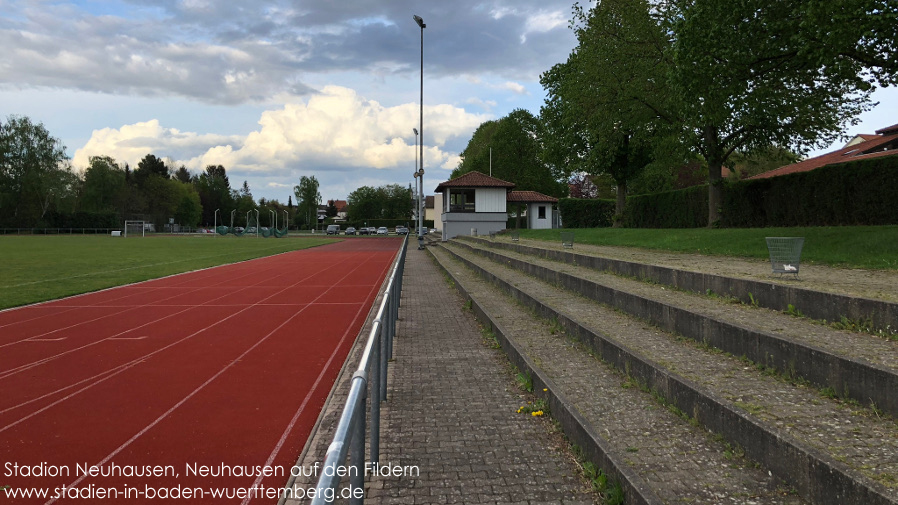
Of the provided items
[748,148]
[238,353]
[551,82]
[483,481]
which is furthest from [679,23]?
[551,82]

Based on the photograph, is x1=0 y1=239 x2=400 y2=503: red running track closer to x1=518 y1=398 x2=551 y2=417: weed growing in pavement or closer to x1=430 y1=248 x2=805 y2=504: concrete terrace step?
x1=518 y1=398 x2=551 y2=417: weed growing in pavement

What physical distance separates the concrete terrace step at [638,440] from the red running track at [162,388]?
229cm

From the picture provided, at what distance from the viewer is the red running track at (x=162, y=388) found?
4.28 metres

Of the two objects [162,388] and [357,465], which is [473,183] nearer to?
[162,388]

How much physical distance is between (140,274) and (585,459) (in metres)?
20.2

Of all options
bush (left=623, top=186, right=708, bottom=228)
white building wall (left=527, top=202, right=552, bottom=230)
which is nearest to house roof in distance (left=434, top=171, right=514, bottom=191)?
white building wall (left=527, top=202, right=552, bottom=230)

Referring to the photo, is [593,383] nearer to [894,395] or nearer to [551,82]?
[894,395]

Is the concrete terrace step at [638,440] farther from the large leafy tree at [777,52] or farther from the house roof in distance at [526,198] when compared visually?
the house roof in distance at [526,198]

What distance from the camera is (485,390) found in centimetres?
584

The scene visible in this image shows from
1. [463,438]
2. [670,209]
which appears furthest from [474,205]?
[463,438]

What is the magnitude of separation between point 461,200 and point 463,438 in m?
40.5

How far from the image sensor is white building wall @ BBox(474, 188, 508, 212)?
1742 inches

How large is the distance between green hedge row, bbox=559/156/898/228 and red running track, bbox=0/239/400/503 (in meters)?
14.3

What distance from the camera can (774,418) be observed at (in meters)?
3.37
